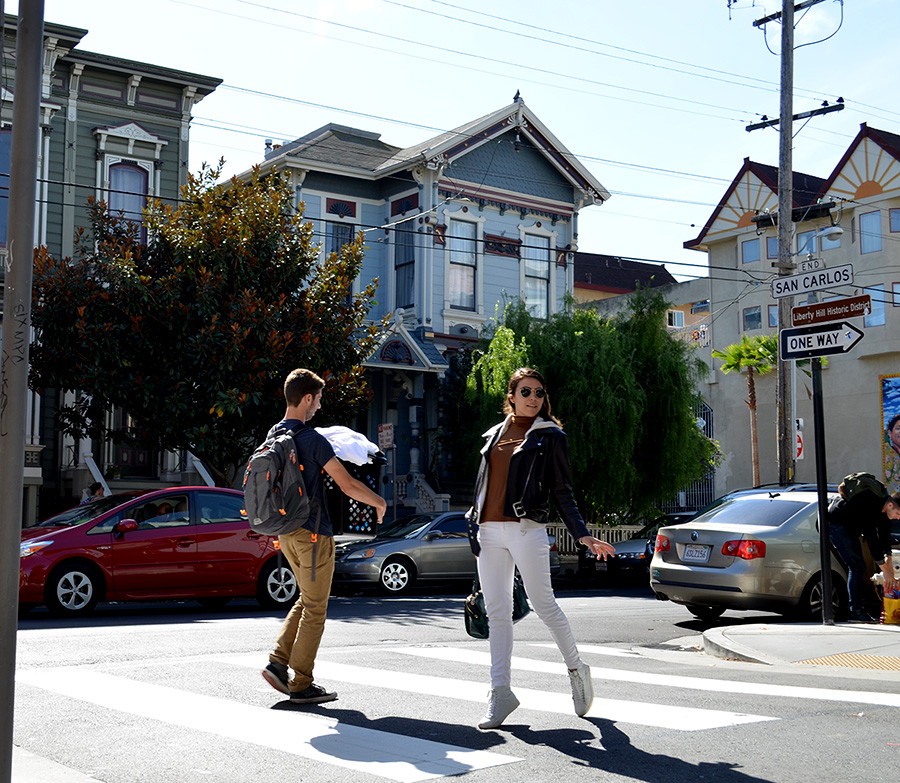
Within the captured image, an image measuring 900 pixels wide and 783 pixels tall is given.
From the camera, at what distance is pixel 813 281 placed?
11.0 m

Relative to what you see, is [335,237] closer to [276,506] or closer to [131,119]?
[131,119]

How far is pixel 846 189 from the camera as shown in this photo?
41.3 m

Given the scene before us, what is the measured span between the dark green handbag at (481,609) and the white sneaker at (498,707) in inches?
20.0

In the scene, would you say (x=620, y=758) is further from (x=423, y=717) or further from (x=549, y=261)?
(x=549, y=261)

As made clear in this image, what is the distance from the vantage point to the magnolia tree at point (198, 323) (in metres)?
18.2

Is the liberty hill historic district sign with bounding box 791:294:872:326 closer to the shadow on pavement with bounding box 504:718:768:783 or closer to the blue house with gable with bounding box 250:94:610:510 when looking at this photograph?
the shadow on pavement with bounding box 504:718:768:783

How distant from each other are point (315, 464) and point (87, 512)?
836cm

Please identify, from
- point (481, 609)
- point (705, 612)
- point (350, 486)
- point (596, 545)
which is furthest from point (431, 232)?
point (596, 545)

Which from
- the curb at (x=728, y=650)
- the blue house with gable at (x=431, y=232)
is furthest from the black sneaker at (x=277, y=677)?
the blue house with gable at (x=431, y=232)

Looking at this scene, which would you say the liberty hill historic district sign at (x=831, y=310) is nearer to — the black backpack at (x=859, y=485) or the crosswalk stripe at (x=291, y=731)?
the black backpack at (x=859, y=485)

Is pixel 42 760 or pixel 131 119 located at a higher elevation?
pixel 131 119

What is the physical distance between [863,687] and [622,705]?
192cm

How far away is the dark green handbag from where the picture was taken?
6.33 m

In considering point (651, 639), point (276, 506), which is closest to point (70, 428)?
point (651, 639)
